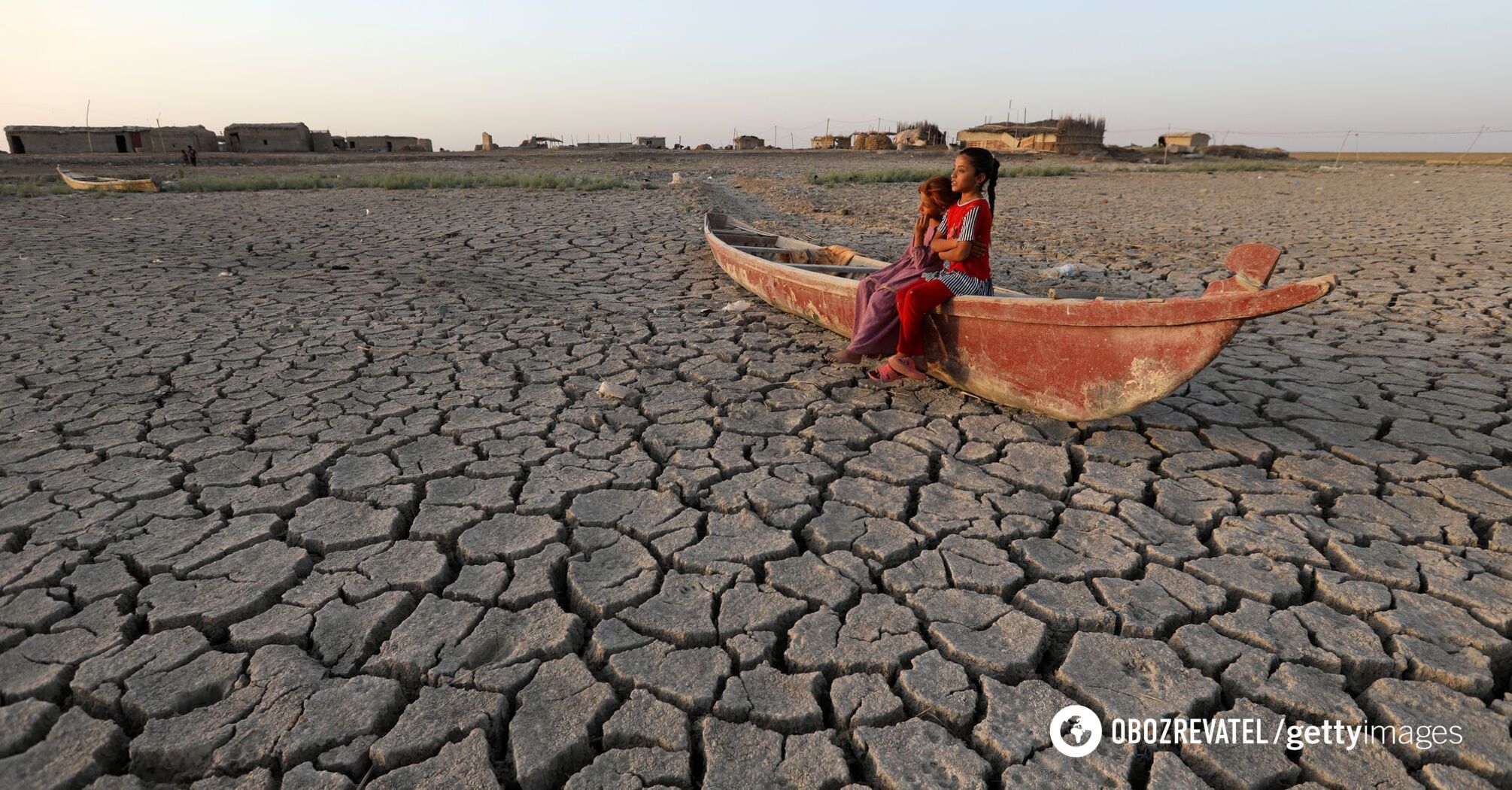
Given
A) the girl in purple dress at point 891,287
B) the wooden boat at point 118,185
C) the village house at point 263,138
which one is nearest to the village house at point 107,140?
the village house at point 263,138

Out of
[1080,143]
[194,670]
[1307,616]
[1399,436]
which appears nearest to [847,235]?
[1399,436]

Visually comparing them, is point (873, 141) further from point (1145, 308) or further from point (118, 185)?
point (1145, 308)

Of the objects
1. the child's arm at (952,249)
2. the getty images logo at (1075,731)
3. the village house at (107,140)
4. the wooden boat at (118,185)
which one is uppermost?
the village house at (107,140)

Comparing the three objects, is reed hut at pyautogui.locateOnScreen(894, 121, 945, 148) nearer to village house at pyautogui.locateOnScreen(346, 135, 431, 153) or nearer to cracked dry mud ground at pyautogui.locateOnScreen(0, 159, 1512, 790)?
village house at pyautogui.locateOnScreen(346, 135, 431, 153)

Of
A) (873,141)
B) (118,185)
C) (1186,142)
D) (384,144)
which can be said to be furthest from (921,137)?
(118,185)

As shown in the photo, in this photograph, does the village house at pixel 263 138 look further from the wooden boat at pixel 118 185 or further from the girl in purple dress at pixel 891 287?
the girl in purple dress at pixel 891 287

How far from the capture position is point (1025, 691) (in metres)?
1.85

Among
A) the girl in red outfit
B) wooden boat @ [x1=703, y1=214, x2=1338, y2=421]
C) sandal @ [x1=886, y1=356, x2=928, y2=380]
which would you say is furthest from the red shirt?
sandal @ [x1=886, y1=356, x2=928, y2=380]

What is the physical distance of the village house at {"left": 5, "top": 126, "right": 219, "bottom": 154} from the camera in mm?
25344

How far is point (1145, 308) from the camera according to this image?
A: 2.75 meters

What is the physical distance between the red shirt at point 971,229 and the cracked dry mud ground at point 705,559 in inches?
25.0

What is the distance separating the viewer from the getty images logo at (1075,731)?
1693mm

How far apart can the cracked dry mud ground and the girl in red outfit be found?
0.29 metres

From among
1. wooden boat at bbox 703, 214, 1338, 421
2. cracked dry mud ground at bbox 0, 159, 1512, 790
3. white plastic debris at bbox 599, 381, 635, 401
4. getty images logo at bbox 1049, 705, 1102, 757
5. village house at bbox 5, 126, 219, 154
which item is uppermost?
village house at bbox 5, 126, 219, 154
